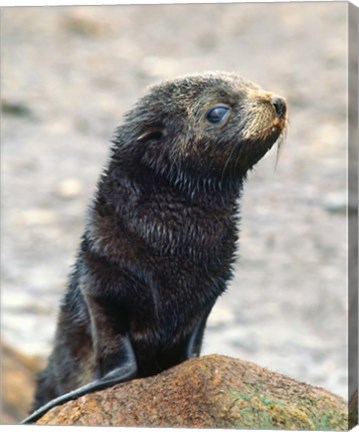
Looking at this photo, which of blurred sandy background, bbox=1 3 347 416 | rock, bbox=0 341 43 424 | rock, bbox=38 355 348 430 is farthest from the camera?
blurred sandy background, bbox=1 3 347 416

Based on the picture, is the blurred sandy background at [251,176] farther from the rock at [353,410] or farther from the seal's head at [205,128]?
→ the seal's head at [205,128]

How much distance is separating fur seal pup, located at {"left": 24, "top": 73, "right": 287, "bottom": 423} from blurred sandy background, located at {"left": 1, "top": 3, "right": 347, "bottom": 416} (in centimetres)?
290

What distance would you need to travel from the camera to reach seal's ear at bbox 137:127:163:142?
482 cm

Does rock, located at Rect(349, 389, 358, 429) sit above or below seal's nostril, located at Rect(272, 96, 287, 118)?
below

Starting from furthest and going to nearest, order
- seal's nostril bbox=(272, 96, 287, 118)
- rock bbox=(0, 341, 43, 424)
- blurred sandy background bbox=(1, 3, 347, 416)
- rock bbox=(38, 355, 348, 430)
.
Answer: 1. blurred sandy background bbox=(1, 3, 347, 416)
2. rock bbox=(0, 341, 43, 424)
3. seal's nostril bbox=(272, 96, 287, 118)
4. rock bbox=(38, 355, 348, 430)

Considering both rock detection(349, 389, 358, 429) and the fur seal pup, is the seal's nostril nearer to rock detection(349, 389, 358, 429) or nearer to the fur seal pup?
the fur seal pup

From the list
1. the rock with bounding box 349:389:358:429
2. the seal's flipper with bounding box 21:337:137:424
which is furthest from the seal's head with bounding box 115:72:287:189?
the rock with bounding box 349:389:358:429

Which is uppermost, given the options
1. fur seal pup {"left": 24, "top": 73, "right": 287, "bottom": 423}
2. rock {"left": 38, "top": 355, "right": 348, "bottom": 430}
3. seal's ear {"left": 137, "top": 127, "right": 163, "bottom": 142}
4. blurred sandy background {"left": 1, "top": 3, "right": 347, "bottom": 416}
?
blurred sandy background {"left": 1, "top": 3, "right": 347, "bottom": 416}

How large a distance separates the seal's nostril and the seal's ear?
1.42 ft

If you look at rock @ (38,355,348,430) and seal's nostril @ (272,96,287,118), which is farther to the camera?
seal's nostril @ (272,96,287,118)

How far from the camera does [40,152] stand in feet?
33.4

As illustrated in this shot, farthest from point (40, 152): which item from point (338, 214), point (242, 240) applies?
point (338, 214)

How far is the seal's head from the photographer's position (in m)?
4.77

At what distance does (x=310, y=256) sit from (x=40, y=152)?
2.41 metres
